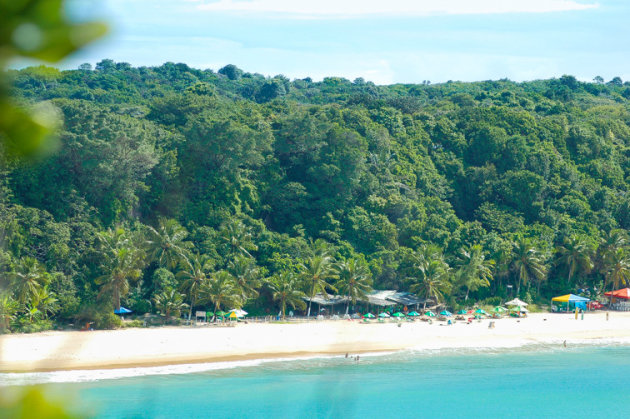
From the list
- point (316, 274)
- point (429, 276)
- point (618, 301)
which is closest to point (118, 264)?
point (316, 274)

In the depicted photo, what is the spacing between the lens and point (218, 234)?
36750mm

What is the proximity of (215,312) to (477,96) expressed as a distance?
45.6m

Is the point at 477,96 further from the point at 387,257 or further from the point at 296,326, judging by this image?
the point at 296,326

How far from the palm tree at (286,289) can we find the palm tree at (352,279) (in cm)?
208

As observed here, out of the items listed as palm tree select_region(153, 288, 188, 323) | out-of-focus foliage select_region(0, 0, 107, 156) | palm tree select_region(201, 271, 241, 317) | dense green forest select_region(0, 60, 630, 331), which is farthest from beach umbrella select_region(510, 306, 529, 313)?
out-of-focus foliage select_region(0, 0, 107, 156)

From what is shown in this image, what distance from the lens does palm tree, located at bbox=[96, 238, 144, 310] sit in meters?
30.9

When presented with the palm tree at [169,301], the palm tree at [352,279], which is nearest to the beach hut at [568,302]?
the palm tree at [352,279]

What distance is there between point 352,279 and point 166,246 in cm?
921

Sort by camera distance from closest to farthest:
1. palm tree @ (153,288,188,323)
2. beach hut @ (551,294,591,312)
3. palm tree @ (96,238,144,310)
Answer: palm tree @ (96,238,144,310)
palm tree @ (153,288,188,323)
beach hut @ (551,294,591,312)

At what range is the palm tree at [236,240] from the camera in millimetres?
35781

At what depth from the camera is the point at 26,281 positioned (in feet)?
96.7

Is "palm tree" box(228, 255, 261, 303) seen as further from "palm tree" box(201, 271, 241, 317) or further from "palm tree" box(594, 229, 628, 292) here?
"palm tree" box(594, 229, 628, 292)

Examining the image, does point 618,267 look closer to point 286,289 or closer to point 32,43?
point 286,289

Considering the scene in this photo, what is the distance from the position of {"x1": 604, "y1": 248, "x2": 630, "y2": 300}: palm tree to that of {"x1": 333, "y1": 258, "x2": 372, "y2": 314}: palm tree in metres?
15.8
